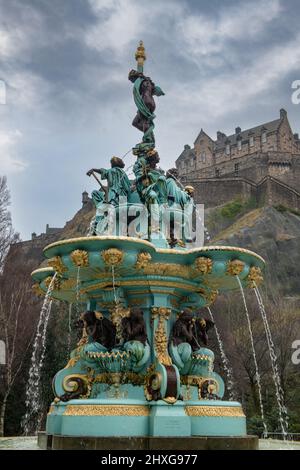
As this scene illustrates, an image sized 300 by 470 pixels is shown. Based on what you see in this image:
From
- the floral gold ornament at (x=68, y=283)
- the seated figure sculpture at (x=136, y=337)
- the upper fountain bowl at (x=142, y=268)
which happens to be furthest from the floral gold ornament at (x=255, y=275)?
the floral gold ornament at (x=68, y=283)

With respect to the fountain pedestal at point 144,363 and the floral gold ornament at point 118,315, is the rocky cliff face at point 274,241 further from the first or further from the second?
the floral gold ornament at point 118,315

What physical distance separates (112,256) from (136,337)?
1558 mm

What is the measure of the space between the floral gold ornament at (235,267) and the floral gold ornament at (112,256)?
194 centimetres

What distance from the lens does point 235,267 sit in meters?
9.15

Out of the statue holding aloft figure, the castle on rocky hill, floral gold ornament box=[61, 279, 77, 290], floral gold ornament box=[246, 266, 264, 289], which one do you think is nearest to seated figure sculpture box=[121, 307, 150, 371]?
floral gold ornament box=[61, 279, 77, 290]

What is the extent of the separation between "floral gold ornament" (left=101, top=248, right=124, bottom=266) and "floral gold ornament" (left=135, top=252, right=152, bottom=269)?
32 cm

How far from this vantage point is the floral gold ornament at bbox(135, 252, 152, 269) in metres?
8.57

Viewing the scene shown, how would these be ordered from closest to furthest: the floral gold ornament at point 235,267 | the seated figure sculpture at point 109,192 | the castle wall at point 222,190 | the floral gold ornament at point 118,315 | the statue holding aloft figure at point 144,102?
1. the floral gold ornament at point 235,267
2. the floral gold ornament at point 118,315
3. the seated figure sculpture at point 109,192
4. the statue holding aloft figure at point 144,102
5. the castle wall at point 222,190

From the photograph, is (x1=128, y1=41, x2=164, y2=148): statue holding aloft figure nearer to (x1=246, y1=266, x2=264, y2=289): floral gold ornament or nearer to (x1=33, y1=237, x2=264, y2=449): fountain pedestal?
(x1=33, y1=237, x2=264, y2=449): fountain pedestal

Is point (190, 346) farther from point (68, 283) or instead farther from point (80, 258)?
point (68, 283)

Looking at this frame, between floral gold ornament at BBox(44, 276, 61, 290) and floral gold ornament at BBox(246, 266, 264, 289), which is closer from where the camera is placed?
floral gold ornament at BBox(246, 266, 264, 289)

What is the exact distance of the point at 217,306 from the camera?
133 feet

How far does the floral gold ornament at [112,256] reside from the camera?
8.30 m
